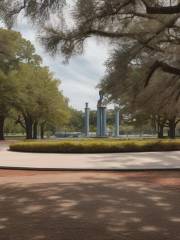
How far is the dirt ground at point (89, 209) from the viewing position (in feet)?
23.3

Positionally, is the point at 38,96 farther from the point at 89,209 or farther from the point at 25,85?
the point at 89,209

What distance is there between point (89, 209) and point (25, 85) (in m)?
39.7

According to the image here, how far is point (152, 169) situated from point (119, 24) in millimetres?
6054

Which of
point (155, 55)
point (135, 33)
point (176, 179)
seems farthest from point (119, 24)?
point (176, 179)

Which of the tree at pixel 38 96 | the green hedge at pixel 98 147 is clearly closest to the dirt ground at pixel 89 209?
the green hedge at pixel 98 147

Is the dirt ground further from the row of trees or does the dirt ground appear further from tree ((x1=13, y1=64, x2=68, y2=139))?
tree ((x1=13, y1=64, x2=68, y2=139))

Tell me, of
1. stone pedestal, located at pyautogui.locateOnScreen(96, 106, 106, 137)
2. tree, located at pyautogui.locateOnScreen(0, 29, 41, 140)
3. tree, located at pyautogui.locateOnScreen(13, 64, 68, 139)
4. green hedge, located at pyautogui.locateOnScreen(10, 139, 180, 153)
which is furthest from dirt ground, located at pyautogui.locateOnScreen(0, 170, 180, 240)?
stone pedestal, located at pyautogui.locateOnScreen(96, 106, 106, 137)

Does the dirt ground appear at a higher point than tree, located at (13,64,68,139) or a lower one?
lower

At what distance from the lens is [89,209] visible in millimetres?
9219

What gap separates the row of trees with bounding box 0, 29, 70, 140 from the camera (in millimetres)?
44406

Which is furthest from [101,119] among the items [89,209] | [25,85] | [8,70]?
[89,209]

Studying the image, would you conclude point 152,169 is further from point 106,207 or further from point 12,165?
point 106,207

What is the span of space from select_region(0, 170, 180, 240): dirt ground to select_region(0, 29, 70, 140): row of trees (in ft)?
88.7

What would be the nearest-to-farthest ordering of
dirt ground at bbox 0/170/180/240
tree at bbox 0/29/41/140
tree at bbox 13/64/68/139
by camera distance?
dirt ground at bbox 0/170/180/240 < tree at bbox 0/29/41/140 < tree at bbox 13/64/68/139
